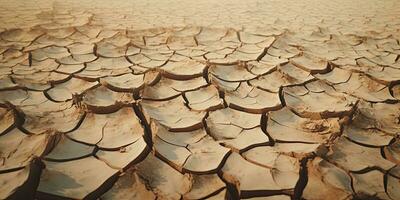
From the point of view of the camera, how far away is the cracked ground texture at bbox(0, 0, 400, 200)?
3.49ft

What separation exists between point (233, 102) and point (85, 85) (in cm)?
95

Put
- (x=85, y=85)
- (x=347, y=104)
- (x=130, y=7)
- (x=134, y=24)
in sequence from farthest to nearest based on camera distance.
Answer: (x=130, y=7) → (x=134, y=24) → (x=85, y=85) → (x=347, y=104)

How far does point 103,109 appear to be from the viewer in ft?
4.88

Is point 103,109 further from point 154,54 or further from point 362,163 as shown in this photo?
point 362,163

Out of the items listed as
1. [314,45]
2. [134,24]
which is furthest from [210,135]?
[134,24]

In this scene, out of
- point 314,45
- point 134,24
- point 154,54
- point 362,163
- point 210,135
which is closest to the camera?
point 362,163

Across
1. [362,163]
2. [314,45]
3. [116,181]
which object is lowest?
[116,181]

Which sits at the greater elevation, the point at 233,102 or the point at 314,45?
the point at 314,45

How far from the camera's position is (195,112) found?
1.51m

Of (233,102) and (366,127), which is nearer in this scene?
(366,127)

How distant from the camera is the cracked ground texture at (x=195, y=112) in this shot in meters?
1.06

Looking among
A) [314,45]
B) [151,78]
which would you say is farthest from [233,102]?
[314,45]

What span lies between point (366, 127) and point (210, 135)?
2.70ft

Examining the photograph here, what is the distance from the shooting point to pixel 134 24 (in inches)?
117
